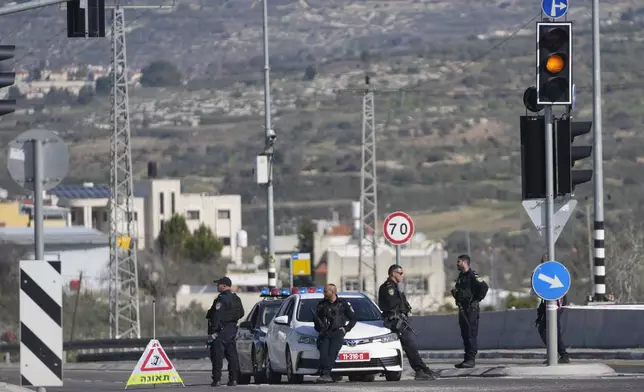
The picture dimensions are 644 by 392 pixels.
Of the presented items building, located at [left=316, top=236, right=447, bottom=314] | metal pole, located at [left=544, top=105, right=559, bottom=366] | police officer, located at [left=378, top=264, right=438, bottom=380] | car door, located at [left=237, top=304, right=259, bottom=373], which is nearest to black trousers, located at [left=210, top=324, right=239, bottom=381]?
car door, located at [left=237, top=304, right=259, bottom=373]

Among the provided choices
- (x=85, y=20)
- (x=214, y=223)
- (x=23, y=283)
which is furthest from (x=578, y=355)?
(x=214, y=223)

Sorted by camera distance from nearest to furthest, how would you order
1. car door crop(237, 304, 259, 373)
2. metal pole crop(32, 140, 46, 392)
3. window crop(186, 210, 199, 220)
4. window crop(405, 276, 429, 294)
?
1. metal pole crop(32, 140, 46, 392)
2. car door crop(237, 304, 259, 373)
3. window crop(405, 276, 429, 294)
4. window crop(186, 210, 199, 220)

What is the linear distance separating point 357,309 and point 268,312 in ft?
9.02

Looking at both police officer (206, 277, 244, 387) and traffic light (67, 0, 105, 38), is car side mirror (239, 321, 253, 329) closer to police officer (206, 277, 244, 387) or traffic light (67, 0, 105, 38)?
police officer (206, 277, 244, 387)

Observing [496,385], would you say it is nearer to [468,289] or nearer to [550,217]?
[550,217]

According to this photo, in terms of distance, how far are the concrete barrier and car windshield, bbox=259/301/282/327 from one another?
7.21 m

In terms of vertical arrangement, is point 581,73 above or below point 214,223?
above

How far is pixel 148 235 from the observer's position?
13238cm

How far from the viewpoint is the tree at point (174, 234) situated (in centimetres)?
12594

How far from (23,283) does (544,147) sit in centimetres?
910

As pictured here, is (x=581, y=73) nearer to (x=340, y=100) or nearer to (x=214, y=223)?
(x=340, y=100)

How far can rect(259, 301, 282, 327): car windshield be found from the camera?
27.7 meters

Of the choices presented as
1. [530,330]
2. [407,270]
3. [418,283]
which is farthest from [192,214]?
[530,330]

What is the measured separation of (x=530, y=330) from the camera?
3481 cm
